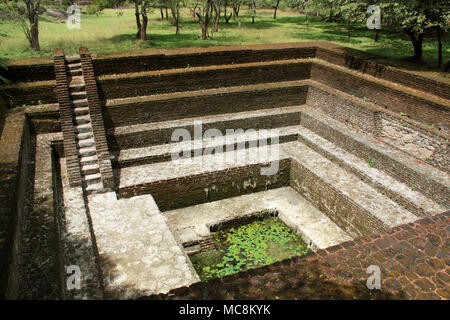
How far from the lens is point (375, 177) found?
285 inches

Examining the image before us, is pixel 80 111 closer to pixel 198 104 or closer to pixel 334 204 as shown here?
pixel 198 104

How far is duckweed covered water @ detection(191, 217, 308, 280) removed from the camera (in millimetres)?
6285

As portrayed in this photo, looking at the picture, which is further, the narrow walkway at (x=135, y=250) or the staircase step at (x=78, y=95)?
the staircase step at (x=78, y=95)

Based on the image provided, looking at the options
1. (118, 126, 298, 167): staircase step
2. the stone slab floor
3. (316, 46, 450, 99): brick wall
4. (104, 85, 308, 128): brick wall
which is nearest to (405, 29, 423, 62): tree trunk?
(316, 46, 450, 99): brick wall

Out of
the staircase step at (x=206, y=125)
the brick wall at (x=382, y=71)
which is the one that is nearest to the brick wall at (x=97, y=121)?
the staircase step at (x=206, y=125)

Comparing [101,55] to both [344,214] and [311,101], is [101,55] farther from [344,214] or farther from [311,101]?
[344,214]

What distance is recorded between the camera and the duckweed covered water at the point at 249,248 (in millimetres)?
6285

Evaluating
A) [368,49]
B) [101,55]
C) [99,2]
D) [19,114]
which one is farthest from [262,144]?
[99,2]

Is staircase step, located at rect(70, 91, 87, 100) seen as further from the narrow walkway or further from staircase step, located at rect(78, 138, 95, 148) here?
the narrow walkway

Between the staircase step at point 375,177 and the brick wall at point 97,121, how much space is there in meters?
4.97

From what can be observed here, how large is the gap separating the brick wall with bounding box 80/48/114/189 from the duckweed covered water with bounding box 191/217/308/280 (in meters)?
2.45

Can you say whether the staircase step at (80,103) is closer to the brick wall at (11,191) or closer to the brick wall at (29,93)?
the brick wall at (29,93)
